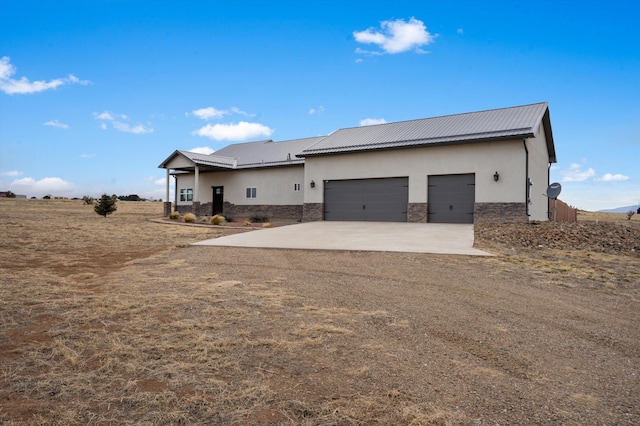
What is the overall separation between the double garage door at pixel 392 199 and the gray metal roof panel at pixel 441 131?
1777 millimetres

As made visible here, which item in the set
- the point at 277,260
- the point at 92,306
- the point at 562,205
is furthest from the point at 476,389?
the point at 562,205

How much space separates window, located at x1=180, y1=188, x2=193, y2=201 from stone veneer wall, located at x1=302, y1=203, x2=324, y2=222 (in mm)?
11211

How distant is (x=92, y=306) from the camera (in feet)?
18.3

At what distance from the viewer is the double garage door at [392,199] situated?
A: 1892cm

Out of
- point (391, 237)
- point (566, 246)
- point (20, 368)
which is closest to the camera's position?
point (20, 368)

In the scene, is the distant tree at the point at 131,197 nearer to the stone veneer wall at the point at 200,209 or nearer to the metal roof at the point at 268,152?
the metal roof at the point at 268,152

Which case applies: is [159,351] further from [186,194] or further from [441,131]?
[186,194]

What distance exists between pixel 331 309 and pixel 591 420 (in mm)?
3220

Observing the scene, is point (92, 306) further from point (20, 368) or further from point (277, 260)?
point (277, 260)

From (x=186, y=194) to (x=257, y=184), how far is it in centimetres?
681

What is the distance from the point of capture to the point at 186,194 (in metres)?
30.5

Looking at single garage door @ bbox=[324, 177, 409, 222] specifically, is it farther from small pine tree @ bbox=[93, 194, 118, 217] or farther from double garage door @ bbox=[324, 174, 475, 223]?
small pine tree @ bbox=[93, 194, 118, 217]

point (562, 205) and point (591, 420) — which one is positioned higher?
point (562, 205)

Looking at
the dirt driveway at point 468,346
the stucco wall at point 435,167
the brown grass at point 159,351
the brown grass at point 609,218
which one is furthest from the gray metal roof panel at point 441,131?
the brown grass at point 159,351
